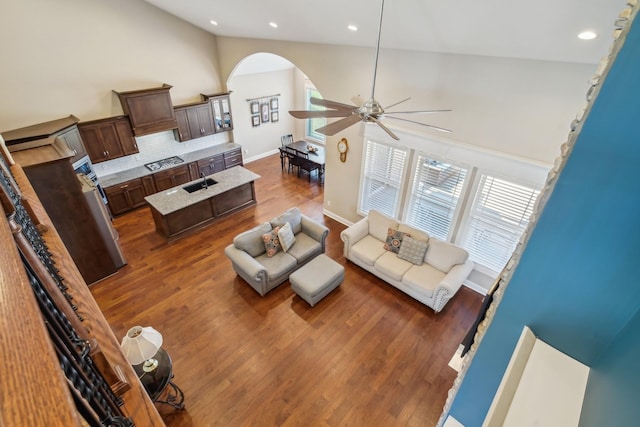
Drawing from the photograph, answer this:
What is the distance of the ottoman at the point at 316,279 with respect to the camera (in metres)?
4.97

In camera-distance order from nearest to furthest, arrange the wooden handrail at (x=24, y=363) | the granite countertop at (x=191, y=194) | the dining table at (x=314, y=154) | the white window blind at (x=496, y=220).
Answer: the wooden handrail at (x=24, y=363) → the white window blind at (x=496, y=220) → the granite countertop at (x=191, y=194) → the dining table at (x=314, y=154)

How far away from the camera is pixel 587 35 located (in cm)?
288

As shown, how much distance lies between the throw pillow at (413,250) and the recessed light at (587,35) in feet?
11.0

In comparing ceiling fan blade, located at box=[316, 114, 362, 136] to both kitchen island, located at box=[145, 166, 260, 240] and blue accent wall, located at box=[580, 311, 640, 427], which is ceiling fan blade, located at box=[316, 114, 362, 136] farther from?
kitchen island, located at box=[145, 166, 260, 240]

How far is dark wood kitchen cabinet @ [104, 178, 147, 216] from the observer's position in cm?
706

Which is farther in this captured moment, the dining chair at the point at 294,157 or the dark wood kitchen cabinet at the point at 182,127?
the dining chair at the point at 294,157

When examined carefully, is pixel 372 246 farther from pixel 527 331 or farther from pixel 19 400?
pixel 19 400

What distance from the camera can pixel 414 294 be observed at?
Answer: 5.20m

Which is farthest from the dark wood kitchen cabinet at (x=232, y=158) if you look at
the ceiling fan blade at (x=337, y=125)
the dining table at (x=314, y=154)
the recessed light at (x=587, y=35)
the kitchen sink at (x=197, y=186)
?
the recessed light at (x=587, y=35)

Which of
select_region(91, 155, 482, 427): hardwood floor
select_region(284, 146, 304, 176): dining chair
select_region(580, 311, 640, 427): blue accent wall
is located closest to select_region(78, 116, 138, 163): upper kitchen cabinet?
select_region(91, 155, 482, 427): hardwood floor

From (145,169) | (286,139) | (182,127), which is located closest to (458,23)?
(182,127)

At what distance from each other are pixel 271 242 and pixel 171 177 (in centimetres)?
406

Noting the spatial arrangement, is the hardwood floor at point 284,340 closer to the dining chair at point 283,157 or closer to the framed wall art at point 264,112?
the dining chair at point 283,157

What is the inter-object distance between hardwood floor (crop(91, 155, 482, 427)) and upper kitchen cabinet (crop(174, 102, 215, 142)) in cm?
322
